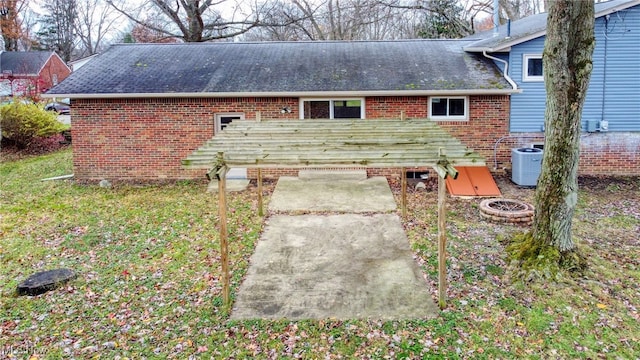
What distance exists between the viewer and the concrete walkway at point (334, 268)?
5.44 meters

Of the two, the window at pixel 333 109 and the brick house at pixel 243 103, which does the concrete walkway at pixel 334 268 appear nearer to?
the window at pixel 333 109

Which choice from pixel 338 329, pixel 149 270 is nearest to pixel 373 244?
pixel 338 329

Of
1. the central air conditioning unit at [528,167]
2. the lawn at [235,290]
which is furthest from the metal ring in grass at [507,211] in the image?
the central air conditioning unit at [528,167]

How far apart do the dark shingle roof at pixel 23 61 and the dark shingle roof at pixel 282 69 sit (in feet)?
82.7

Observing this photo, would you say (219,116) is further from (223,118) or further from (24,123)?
(24,123)

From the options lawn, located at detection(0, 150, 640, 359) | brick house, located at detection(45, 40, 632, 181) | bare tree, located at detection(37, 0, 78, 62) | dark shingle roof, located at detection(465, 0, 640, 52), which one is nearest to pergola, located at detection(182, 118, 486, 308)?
lawn, located at detection(0, 150, 640, 359)

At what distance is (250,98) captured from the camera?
1227cm

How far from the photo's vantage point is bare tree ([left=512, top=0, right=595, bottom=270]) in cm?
614

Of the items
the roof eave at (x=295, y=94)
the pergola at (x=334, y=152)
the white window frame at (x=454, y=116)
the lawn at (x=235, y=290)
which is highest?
the roof eave at (x=295, y=94)

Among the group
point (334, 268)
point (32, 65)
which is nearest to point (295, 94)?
point (334, 268)

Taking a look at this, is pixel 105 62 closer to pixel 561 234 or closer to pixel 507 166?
pixel 507 166

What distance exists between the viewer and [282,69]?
13.3 metres

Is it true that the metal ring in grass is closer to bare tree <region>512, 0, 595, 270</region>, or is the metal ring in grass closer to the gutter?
bare tree <region>512, 0, 595, 270</region>

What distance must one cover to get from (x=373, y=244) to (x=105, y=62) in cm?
1097
